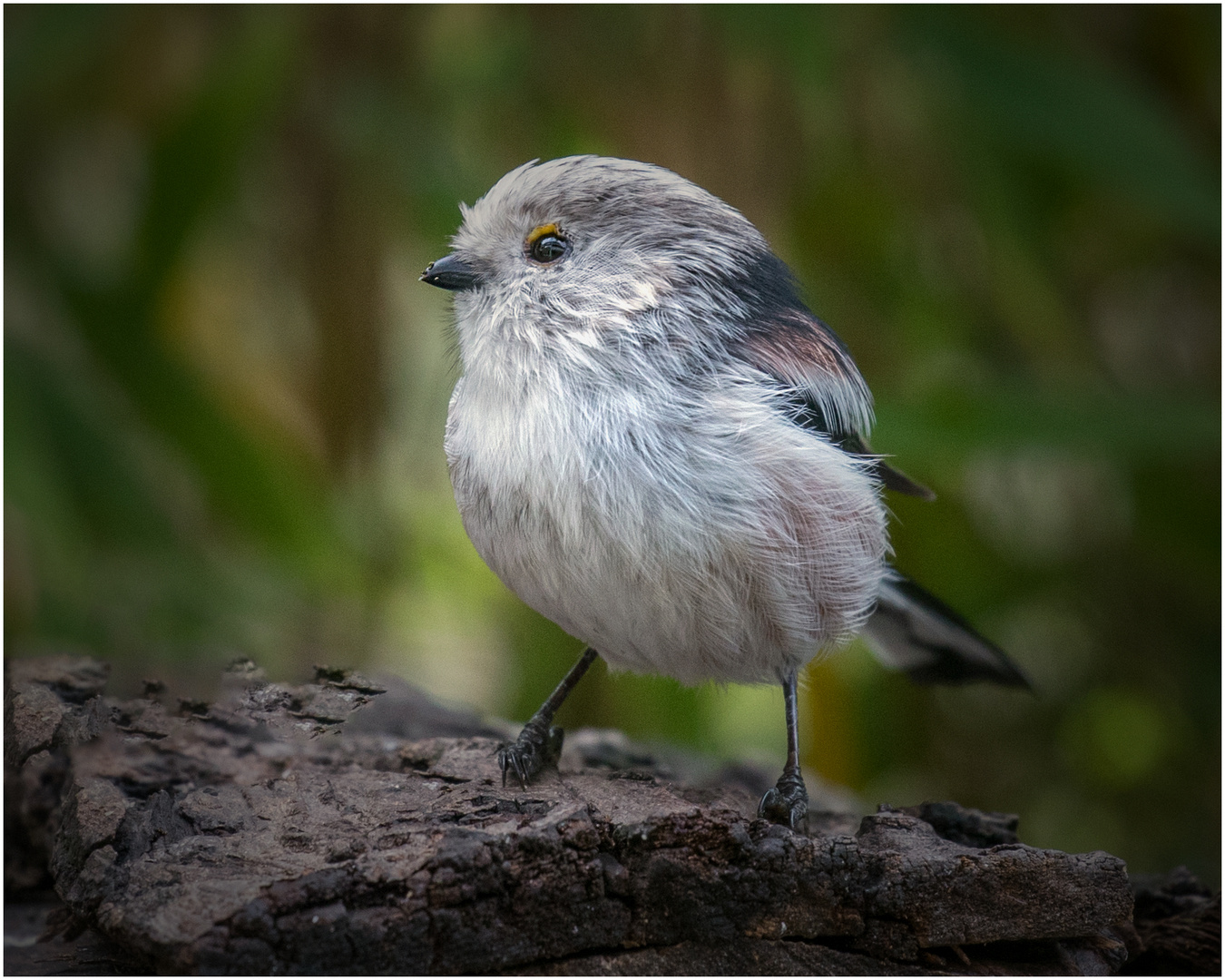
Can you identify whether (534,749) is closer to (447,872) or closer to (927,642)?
(447,872)

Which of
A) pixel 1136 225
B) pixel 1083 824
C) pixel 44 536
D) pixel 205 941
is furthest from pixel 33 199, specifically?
pixel 1083 824

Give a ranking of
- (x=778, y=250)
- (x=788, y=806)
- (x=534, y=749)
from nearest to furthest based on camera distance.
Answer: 1. (x=788, y=806)
2. (x=534, y=749)
3. (x=778, y=250)

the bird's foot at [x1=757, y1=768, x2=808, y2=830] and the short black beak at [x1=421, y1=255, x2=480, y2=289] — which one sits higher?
the short black beak at [x1=421, y1=255, x2=480, y2=289]

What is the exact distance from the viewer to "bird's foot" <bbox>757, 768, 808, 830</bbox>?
66.2 inches

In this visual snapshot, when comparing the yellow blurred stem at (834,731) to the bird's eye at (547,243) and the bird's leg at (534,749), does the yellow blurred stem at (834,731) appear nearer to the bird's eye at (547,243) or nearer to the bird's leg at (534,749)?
the bird's leg at (534,749)

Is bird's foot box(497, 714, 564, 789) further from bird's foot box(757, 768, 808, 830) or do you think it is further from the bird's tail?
the bird's tail

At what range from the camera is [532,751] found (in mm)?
1783

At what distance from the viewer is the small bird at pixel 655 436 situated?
154cm

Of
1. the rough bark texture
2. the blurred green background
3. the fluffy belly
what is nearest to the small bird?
the fluffy belly

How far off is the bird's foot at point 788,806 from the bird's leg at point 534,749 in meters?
0.33

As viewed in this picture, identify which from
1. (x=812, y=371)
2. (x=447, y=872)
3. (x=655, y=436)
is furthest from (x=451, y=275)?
(x=447, y=872)

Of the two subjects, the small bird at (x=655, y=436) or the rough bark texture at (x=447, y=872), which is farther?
the small bird at (x=655, y=436)

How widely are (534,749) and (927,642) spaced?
0.82 metres

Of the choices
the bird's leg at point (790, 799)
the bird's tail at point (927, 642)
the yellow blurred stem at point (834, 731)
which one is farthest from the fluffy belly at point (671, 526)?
the yellow blurred stem at point (834, 731)
